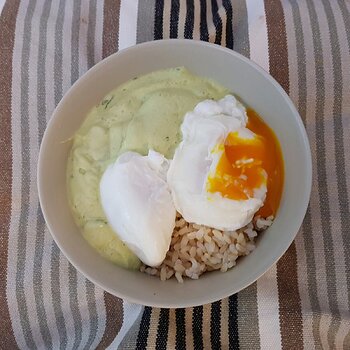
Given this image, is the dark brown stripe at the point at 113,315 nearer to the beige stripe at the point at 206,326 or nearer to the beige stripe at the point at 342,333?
the beige stripe at the point at 206,326

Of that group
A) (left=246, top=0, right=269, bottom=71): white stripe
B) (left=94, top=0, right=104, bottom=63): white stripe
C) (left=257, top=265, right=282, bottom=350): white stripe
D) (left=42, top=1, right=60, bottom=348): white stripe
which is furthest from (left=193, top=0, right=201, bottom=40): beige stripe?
(left=257, top=265, right=282, bottom=350): white stripe

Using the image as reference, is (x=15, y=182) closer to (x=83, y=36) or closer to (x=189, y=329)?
(x=83, y=36)

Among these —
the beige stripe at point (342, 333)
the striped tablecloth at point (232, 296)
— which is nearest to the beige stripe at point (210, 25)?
the striped tablecloth at point (232, 296)

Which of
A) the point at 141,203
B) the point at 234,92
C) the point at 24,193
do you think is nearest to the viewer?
the point at 141,203

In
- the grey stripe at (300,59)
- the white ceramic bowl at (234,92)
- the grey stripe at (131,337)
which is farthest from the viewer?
the grey stripe at (300,59)

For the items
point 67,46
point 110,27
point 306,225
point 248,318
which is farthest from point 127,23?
point 248,318
